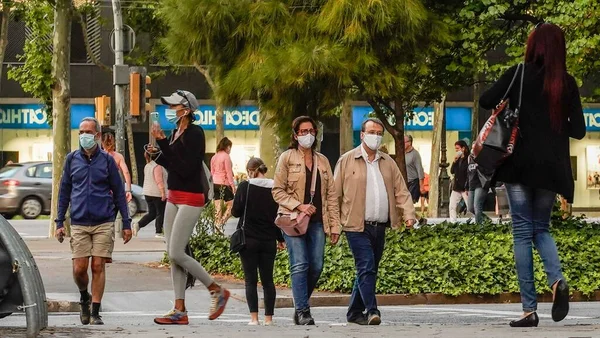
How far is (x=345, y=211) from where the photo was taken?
11.4 metres

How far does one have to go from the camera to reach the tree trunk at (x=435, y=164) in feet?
137

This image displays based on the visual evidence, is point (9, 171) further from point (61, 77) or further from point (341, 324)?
point (341, 324)

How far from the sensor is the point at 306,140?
11.5 meters

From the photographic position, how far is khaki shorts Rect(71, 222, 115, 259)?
11.6 m

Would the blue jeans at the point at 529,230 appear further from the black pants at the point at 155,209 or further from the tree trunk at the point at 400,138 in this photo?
the black pants at the point at 155,209

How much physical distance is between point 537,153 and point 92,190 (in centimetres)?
373

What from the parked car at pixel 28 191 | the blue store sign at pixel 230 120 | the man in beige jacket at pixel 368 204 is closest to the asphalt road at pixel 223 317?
the man in beige jacket at pixel 368 204

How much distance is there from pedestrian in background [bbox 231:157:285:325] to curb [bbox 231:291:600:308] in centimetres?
259

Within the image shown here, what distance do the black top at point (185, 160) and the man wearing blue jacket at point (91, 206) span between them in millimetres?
572

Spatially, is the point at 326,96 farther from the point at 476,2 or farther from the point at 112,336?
the point at 112,336

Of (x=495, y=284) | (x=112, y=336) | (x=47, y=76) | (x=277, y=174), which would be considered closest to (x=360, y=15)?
(x=495, y=284)

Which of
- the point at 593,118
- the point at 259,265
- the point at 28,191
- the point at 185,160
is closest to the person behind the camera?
the point at 185,160

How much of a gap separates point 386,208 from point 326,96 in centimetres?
656

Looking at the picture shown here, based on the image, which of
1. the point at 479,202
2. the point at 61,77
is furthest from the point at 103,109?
the point at 479,202
